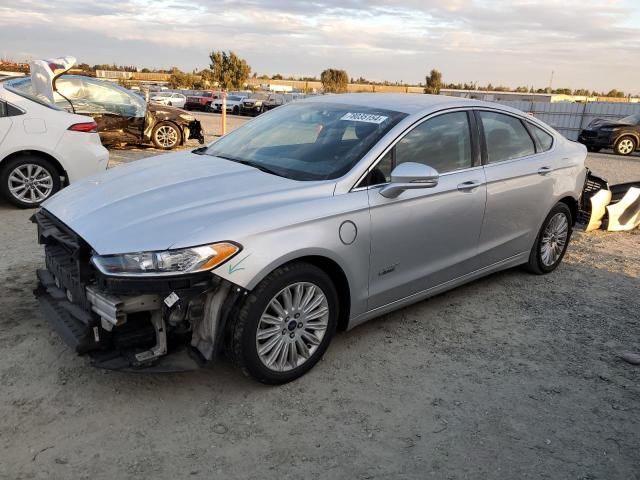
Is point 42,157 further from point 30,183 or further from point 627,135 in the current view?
point 627,135

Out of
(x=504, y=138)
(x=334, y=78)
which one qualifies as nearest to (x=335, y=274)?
(x=504, y=138)

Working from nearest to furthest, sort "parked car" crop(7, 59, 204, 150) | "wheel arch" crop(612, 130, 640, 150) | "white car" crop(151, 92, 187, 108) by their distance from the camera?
1. "parked car" crop(7, 59, 204, 150)
2. "wheel arch" crop(612, 130, 640, 150)
3. "white car" crop(151, 92, 187, 108)

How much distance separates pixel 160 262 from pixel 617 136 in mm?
20193

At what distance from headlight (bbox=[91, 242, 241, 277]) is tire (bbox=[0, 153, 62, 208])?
15.6 feet

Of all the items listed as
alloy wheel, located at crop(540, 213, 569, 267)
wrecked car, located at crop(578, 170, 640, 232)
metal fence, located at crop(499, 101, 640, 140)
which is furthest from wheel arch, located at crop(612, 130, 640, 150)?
alloy wheel, located at crop(540, 213, 569, 267)

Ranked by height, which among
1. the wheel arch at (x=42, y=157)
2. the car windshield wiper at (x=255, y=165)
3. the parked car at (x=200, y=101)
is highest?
the car windshield wiper at (x=255, y=165)

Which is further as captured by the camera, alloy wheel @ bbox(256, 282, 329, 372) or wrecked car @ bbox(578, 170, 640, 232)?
wrecked car @ bbox(578, 170, 640, 232)

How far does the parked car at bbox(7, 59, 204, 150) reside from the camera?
35.5 ft

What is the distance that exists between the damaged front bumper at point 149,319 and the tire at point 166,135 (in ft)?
33.4

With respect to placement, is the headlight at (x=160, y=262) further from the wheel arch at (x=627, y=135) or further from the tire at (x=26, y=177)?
the wheel arch at (x=627, y=135)

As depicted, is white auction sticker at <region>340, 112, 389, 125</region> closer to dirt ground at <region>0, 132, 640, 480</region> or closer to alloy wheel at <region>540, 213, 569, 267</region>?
dirt ground at <region>0, 132, 640, 480</region>

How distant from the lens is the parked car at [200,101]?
37.9 metres

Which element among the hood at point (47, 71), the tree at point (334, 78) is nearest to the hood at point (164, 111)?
the hood at point (47, 71)

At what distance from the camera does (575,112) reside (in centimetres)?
2450
